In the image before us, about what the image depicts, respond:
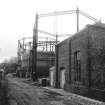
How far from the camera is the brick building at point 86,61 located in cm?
1381

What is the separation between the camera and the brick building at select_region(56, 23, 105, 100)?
1381cm

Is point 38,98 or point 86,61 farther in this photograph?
point 86,61

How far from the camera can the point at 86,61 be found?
51.1ft

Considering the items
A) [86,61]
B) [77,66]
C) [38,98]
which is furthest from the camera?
[77,66]

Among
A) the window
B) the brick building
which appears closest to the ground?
the brick building

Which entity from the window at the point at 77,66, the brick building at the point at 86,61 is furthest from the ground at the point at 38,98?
the window at the point at 77,66

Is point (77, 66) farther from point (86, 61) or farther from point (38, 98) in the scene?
point (38, 98)

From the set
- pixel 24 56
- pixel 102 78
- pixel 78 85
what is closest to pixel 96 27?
pixel 102 78

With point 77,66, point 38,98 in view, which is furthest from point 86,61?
point 38,98

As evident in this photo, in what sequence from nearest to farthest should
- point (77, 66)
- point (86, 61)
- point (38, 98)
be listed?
point (38, 98), point (86, 61), point (77, 66)

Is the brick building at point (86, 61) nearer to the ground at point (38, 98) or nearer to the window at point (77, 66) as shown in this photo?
the window at point (77, 66)

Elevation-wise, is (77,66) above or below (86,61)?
below

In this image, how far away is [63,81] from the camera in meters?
21.8

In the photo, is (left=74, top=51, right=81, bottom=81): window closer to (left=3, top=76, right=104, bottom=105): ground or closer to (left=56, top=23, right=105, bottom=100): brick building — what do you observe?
(left=56, top=23, right=105, bottom=100): brick building
